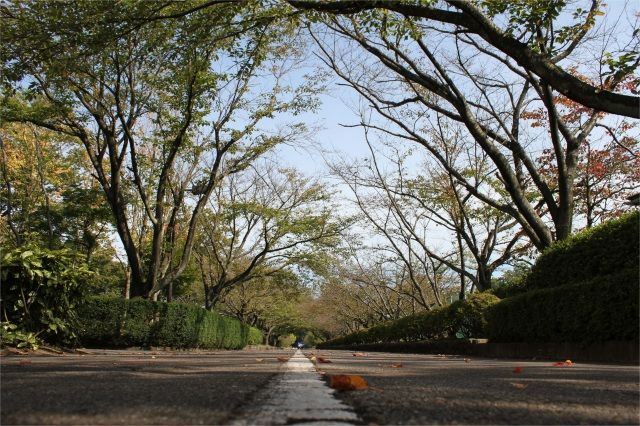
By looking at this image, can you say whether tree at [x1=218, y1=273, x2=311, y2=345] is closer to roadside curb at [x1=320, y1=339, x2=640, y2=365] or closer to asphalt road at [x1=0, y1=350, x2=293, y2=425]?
roadside curb at [x1=320, y1=339, x2=640, y2=365]

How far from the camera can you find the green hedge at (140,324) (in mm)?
15875

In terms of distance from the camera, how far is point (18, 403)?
6.61ft

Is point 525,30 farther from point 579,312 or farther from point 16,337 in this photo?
point 16,337

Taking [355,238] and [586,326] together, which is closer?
[586,326]

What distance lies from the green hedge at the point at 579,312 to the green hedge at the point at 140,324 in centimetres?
1135

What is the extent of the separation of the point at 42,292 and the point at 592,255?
930 centimetres

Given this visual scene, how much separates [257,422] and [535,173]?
12476 mm

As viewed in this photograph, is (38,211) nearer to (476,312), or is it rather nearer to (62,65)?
(62,65)

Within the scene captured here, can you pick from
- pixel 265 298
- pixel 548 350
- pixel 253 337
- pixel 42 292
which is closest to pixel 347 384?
pixel 42 292

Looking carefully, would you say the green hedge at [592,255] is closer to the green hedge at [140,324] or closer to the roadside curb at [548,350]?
the roadside curb at [548,350]

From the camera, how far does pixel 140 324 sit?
16578mm

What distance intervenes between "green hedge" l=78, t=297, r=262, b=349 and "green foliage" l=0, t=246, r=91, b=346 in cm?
675

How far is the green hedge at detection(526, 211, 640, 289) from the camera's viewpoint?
823 cm

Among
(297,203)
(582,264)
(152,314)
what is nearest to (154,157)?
(152,314)
